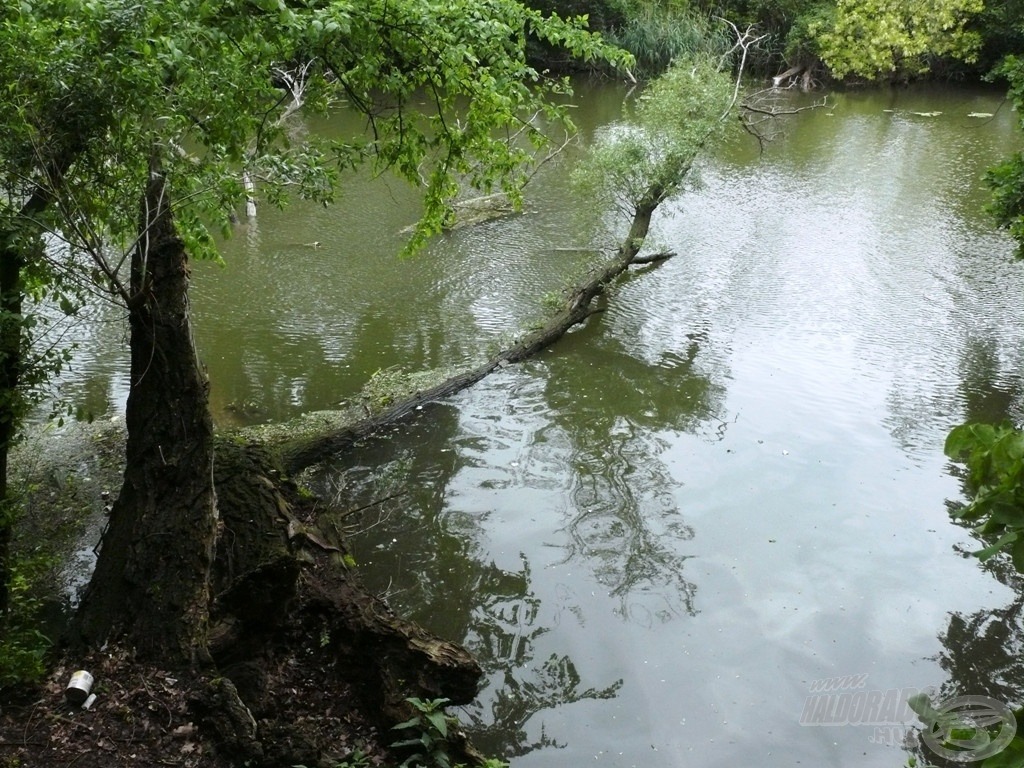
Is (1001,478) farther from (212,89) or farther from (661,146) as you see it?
(661,146)

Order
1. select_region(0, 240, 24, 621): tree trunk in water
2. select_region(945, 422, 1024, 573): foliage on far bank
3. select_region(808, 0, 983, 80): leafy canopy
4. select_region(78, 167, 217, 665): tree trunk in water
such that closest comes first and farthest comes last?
1. select_region(945, 422, 1024, 573): foliage on far bank
2. select_region(0, 240, 24, 621): tree trunk in water
3. select_region(78, 167, 217, 665): tree trunk in water
4. select_region(808, 0, 983, 80): leafy canopy

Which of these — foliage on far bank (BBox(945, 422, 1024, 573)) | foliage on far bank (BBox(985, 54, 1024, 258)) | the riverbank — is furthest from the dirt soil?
foliage on far bank (BBox(985, 54, 1024, 258))

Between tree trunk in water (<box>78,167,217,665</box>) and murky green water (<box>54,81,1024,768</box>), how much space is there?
1.81 m

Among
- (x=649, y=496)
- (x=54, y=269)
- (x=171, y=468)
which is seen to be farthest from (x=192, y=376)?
(x=649, y=496)

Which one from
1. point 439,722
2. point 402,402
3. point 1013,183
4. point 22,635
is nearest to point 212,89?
point 22,635

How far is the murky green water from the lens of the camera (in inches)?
237

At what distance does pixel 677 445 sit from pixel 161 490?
5.17m

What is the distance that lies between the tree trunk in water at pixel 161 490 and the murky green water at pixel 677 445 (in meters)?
1.81

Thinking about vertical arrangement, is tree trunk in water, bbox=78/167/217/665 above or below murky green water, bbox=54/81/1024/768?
above

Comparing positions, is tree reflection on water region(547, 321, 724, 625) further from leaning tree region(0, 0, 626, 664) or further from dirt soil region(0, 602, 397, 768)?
leaning tree region(0, 0, 626, 664)

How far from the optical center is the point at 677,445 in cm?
901

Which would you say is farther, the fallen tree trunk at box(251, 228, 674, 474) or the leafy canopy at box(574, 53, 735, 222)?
the leafy canopy at box(574, 53, 735, 222)

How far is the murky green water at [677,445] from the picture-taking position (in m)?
6.02

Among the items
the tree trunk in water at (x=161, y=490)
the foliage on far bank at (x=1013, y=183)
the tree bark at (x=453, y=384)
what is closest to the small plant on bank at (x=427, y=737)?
the tree trunk in water at (x=161, y=490)
